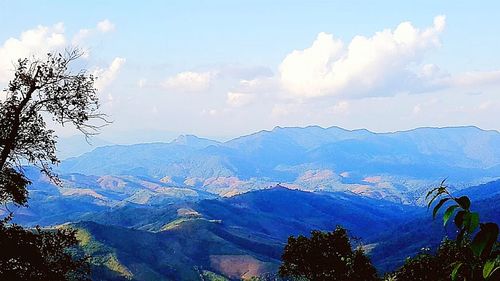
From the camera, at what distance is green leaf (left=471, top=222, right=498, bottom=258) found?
618 centimetres

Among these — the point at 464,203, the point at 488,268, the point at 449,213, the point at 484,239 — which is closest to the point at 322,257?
the point at 449,213

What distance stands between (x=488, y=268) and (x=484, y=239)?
529mm

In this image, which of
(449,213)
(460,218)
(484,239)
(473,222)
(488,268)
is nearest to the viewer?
(484,239)

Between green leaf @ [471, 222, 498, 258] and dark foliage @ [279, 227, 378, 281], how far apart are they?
218 ft

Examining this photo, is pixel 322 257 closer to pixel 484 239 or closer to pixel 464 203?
pixel 464 203

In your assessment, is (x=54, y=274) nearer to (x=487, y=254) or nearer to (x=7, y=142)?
(x=7, y=142)

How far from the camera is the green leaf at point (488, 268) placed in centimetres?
641

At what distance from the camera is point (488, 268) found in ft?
21.4

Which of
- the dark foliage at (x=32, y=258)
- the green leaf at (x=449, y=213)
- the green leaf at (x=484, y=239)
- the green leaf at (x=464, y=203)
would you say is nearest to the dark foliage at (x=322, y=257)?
the dark foliage at (x=32, y=258)

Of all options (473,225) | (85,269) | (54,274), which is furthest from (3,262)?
(473,225)

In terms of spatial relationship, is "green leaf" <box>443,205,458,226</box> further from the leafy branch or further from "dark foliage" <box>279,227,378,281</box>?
"dark foliage" <box>279,227,378,281</box>

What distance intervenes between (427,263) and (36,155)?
51.0m

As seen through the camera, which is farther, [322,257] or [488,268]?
[322,257]

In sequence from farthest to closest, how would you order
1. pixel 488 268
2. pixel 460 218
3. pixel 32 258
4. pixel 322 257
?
pixel 322 257 < pixel 32 258 < pixel 460 218 < pixel 488 268
